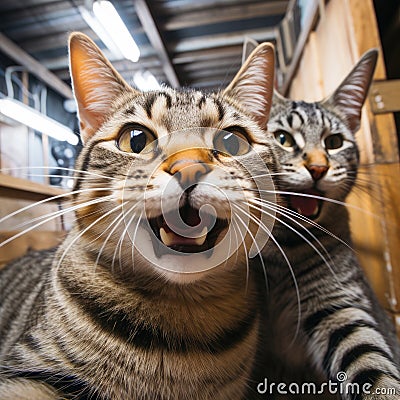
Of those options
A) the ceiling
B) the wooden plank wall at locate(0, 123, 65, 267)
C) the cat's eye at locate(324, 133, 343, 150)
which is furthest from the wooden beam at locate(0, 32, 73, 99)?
the cat's eye at locate(324, 133, 343, 150)

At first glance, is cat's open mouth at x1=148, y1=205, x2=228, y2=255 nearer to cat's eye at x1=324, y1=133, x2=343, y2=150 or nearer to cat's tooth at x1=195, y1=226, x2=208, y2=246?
cat's tooth at x1=195, y1=226, x2=208, y2=246

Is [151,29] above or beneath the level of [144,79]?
above

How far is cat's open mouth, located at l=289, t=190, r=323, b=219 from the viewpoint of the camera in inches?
28.5

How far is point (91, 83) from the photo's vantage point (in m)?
0.64

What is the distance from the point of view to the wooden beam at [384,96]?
1.00 meters

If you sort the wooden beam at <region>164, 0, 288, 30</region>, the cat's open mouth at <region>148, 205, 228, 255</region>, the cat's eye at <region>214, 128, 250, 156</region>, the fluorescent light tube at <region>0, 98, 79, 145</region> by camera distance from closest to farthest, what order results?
the cat's open mouth at <region>148, 205, 228, 255</region>
the cat's eye at <region>214, 128, 250, 156</region>
the fluorescent light tube at <region>0, 98, 79, 145</region>
the wooden beam at <region>164, 0, 288, 30</region>

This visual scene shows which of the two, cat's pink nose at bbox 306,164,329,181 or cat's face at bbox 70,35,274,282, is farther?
cat's pink nose at bbox 306,164,329,181

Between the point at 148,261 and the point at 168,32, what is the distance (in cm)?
94

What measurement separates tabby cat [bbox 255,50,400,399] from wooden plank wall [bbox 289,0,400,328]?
5.8 inches

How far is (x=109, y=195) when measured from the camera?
1.75 feet

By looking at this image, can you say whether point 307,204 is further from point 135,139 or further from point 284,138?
point 135,139

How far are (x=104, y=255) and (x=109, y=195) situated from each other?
11cm

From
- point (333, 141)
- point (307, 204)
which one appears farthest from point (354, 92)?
point (307, 204)

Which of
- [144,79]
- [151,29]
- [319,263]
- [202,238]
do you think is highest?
[151,29]
